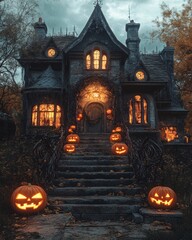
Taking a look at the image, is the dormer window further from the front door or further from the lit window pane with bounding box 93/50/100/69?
the front door

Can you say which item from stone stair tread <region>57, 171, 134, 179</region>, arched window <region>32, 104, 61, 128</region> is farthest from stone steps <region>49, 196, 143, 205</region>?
arched window <region>32, 104, 61, 128</region>

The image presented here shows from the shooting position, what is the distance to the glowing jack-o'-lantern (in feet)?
19.0

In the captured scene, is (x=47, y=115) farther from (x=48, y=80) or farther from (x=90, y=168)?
(x=90, y=168)

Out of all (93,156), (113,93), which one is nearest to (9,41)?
(113,93)

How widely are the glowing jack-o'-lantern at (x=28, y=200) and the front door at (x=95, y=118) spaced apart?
500 inches

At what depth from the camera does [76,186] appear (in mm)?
8281

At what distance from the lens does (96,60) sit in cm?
1870

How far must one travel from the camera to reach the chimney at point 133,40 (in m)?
22.3

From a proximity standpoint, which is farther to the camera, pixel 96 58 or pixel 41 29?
pixel 41 29

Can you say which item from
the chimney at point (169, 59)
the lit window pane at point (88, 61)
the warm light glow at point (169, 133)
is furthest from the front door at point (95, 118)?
the chimney at point (169, 59)

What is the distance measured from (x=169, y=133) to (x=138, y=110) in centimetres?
386

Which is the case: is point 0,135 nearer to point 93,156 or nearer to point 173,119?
point 93,156

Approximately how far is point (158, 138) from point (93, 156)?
8878 millimetres

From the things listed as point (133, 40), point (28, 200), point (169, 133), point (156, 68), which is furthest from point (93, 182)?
point (133, 40)
